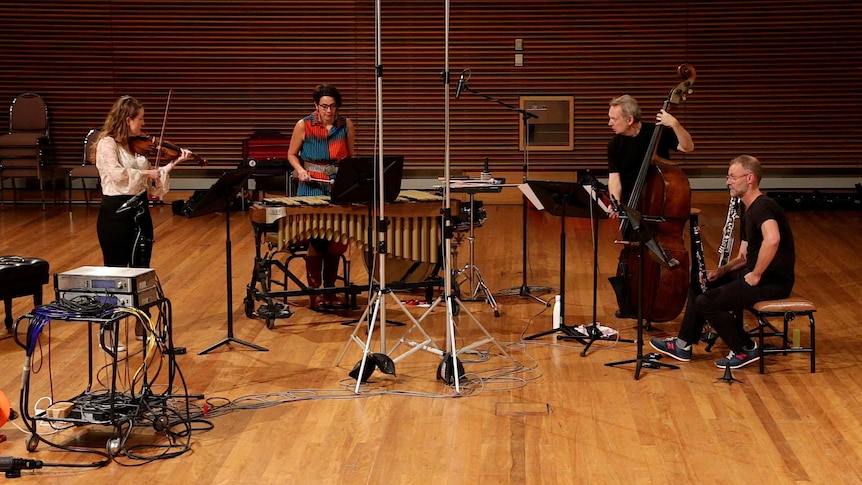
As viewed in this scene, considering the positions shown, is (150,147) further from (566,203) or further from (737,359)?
(737,359)

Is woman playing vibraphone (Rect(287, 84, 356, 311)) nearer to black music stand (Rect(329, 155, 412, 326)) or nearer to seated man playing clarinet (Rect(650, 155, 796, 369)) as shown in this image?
black music stand (Rect(329, 155, 412, 326))

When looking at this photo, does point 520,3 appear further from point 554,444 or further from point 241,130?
point 554,444

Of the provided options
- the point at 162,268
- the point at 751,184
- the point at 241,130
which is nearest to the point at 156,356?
the point at 162,268

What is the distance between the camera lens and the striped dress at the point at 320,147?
22.6 feet

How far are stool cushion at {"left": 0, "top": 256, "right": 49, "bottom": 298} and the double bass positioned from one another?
3441mm

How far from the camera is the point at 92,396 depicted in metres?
4.63

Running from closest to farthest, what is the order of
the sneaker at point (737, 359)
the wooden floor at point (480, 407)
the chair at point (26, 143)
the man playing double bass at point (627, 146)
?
the wooden floor at point (480, 407) < the sneaker at point (737, 359) < the man playing double bass at point (627, 146) < the chair at point (26, 143)

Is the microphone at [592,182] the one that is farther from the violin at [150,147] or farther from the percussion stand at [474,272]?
the violin at [150,147]

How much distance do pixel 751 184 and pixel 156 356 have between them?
330cm

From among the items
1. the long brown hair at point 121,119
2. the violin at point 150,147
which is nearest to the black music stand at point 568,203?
the violin at point 150,147

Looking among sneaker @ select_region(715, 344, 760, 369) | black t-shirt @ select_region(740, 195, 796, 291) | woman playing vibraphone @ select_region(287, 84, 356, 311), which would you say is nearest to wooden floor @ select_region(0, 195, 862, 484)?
sneaker @ select_region(715, 344, 760, 369)

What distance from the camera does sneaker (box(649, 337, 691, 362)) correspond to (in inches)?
225

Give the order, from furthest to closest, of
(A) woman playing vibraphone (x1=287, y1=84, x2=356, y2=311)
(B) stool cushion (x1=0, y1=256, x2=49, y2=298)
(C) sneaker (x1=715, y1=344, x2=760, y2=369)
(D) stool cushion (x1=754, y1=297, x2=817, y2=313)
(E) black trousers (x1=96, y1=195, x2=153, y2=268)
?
1. (A) woman playing vibraphone (x1=287, y1=84, x2=356, y2=311)
2. (B) stool cushion (x1=0, y1=256, x2=49, y2=298)
3. (E) black trousers (x1=96, y1=195, x2=153, y2=268)
4. (C) sneaker (x1=715, y1=344, x2=760, y2=369)
5. (D) stool cushion (x1=754, y1=297, x2=817, y2=313)

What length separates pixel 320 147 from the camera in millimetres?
6902
